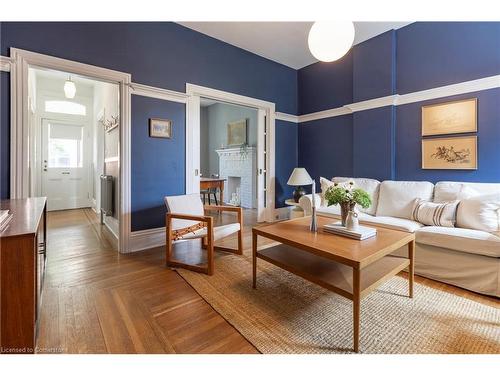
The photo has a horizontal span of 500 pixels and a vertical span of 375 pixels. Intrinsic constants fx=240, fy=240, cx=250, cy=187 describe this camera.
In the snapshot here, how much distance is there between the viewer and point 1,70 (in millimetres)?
2154

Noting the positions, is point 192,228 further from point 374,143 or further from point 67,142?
point 67,142

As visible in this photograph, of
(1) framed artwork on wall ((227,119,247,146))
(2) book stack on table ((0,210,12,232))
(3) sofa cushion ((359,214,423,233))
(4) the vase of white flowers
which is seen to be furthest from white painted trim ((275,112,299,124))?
(2) book stack on table ((0,210,12,232))

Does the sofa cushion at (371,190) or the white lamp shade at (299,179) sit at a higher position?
the white lamp shade at (299,179)

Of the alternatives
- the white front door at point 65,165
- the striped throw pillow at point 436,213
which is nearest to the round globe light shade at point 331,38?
the striped throw pillow at point 436,213

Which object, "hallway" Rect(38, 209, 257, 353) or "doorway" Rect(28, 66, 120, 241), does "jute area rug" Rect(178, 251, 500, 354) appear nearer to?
"hallway" Rect(38, 209, 257, 353)

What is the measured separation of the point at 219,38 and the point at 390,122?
9.11 ft

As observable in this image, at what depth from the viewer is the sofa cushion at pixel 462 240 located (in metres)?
1.90

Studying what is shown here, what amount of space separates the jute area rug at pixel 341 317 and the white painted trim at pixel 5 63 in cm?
250

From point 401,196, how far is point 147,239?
10.4 feet

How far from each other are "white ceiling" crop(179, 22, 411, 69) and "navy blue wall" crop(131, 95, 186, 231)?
3.96 ft

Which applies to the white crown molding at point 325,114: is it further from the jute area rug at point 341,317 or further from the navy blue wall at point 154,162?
the jute area rug at point 341,317

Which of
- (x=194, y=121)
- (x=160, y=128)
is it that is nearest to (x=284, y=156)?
→ (x=194, y=121)
